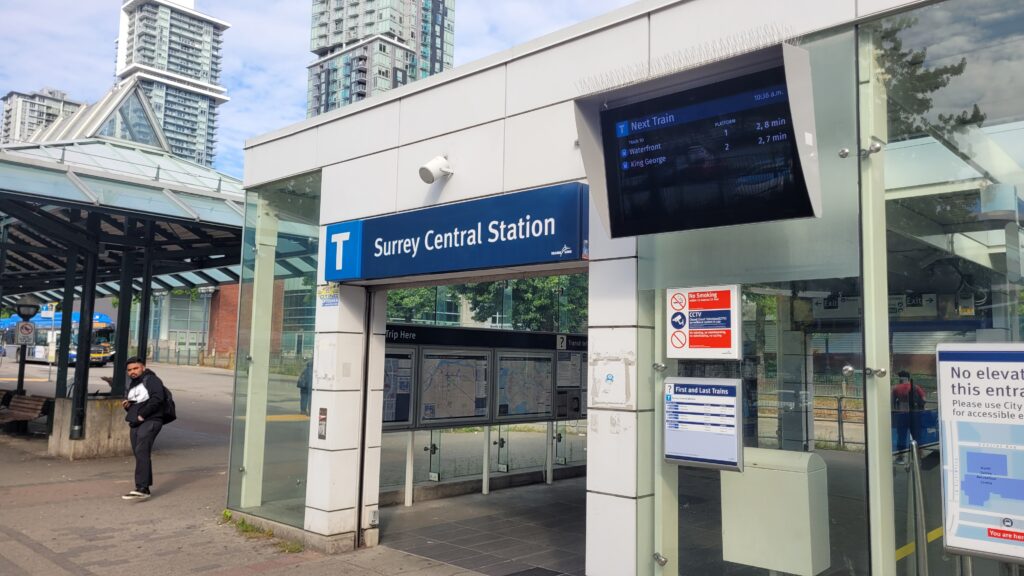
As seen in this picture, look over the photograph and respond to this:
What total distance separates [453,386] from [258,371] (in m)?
2.74

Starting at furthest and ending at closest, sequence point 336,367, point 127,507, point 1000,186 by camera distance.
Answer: point 127,507, point 336,367, point 1000,186

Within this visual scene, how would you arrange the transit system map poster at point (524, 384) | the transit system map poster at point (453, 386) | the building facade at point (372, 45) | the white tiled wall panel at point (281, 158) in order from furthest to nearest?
the building facade at point (372, 45)
the transit system map poster at point (524, 384)
the transit system map poster at point (453, 386)
the white tiled wall panel at point (281, 158)

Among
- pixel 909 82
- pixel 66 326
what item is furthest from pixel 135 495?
pixel 909 82

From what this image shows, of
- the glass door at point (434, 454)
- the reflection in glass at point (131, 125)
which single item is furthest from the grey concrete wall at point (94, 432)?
the glass door at point (434, 454)

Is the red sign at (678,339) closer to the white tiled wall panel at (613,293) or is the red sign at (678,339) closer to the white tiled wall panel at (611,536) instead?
the white tiled wall panel at (613,293)

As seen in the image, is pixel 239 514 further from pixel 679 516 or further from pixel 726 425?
pixel 726 425

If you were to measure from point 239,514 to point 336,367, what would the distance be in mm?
2411

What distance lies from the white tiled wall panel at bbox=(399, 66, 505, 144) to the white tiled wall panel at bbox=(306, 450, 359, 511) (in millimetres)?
3215

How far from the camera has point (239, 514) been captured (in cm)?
883

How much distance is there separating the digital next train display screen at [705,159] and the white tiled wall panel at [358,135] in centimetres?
313

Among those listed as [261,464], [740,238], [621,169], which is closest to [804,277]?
[740,238]

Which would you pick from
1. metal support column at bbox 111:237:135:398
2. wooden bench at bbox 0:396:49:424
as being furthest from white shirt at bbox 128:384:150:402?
wooden bench at bbox 0:396:49:424

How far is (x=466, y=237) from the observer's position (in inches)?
262

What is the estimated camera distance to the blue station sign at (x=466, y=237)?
591 cm
